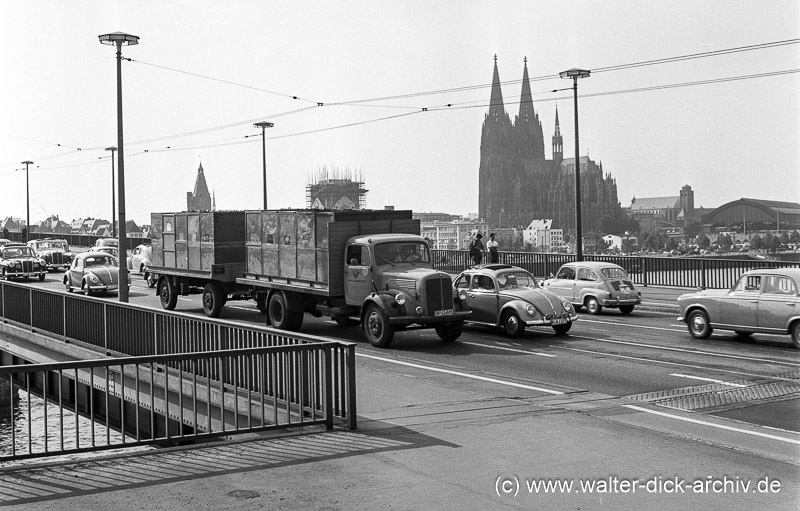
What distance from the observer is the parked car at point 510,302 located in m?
20.6

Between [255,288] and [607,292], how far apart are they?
33.0 feet

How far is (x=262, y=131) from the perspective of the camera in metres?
53.8

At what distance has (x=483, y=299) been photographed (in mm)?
21547

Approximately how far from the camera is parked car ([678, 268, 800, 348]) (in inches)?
730

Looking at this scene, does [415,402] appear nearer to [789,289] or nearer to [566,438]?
[566,438]

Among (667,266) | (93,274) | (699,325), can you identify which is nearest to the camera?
(699,325)

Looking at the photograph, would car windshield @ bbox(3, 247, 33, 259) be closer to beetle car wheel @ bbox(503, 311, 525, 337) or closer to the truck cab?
the truck cab

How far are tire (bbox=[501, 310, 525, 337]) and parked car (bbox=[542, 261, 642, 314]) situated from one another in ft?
18.2

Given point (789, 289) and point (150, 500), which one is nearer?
point (150, 500)

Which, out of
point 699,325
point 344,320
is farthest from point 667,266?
point 344,320

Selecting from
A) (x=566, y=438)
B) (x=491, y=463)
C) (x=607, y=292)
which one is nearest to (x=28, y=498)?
(x=491, y=463)

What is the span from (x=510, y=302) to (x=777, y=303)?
573 cm

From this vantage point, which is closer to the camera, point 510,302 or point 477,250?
point 510,302

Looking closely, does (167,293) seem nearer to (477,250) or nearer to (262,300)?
(262,300)
